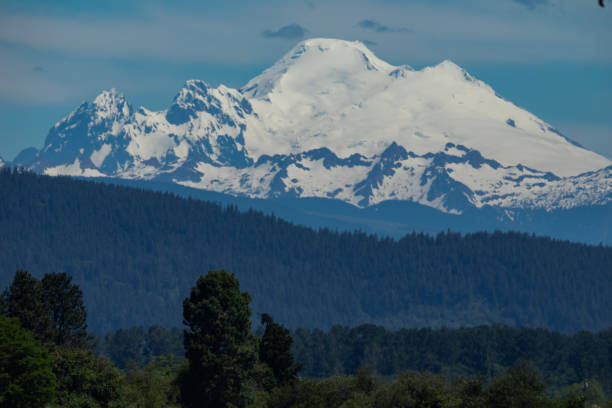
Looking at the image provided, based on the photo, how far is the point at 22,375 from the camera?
434 feet

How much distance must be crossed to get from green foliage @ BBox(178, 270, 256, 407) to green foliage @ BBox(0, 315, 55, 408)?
102 feet

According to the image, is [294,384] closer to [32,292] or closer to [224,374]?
[224,374]

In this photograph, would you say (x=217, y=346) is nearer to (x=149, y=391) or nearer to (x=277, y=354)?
(x=149, y=391)

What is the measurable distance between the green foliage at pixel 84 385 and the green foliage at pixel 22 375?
10.3 metres

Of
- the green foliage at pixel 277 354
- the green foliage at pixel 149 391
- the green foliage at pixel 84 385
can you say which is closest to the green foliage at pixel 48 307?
the green foliage at pixel 149 391

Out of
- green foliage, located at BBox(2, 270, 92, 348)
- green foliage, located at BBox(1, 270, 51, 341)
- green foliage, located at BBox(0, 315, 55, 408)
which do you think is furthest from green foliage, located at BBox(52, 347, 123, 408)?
green foliage, located at BBox(1, 270, 51, 341)

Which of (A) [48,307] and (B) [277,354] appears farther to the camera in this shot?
(B) [277,354]

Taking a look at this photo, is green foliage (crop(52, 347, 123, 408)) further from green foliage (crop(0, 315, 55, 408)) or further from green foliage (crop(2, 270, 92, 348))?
green foliage (crop(2, 270, 92, 348))

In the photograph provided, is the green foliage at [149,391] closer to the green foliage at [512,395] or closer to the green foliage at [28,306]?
the green foliage at [28,306]

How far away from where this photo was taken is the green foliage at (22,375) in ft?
432

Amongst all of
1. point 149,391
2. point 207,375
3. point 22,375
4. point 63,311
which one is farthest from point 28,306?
point 22,375

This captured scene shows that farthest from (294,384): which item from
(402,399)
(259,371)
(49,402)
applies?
(49,402)

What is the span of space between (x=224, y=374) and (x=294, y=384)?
37.6 feet

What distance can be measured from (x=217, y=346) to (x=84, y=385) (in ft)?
77.5
